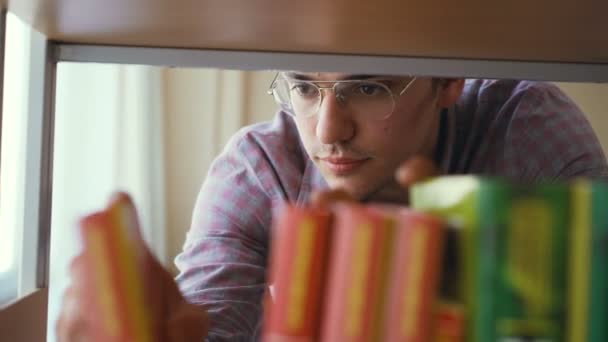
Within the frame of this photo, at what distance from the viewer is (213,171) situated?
114 cm

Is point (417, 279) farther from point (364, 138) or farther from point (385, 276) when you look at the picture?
point (364, 138)

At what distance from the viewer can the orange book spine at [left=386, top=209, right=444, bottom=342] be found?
375 millimetres

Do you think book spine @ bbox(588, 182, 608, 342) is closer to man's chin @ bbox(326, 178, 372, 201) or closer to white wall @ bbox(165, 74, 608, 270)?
man's chin @ bbox(326, 178, 372, 201)

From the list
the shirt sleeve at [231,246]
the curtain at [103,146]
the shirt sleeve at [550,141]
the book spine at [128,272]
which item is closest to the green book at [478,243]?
the book spine at [128,272]

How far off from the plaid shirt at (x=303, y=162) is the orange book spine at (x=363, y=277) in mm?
535

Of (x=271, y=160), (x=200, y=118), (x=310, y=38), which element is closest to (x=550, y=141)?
(x=271, y=160)

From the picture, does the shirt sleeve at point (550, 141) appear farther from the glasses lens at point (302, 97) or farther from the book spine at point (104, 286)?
the book spine at point (104, 286)

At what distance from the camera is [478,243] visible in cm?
37

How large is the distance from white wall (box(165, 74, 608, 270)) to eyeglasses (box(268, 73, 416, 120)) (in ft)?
4.60

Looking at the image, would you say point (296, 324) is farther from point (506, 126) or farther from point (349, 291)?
point (506, 126)

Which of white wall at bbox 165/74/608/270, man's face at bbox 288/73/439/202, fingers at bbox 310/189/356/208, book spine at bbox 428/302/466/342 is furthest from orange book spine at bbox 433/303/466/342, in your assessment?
white wall at bbox 165/74/608/270

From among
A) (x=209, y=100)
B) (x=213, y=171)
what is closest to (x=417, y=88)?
(x=213, y=171)

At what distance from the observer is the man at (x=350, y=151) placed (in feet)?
3.02

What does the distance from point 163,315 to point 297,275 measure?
0.18 m
